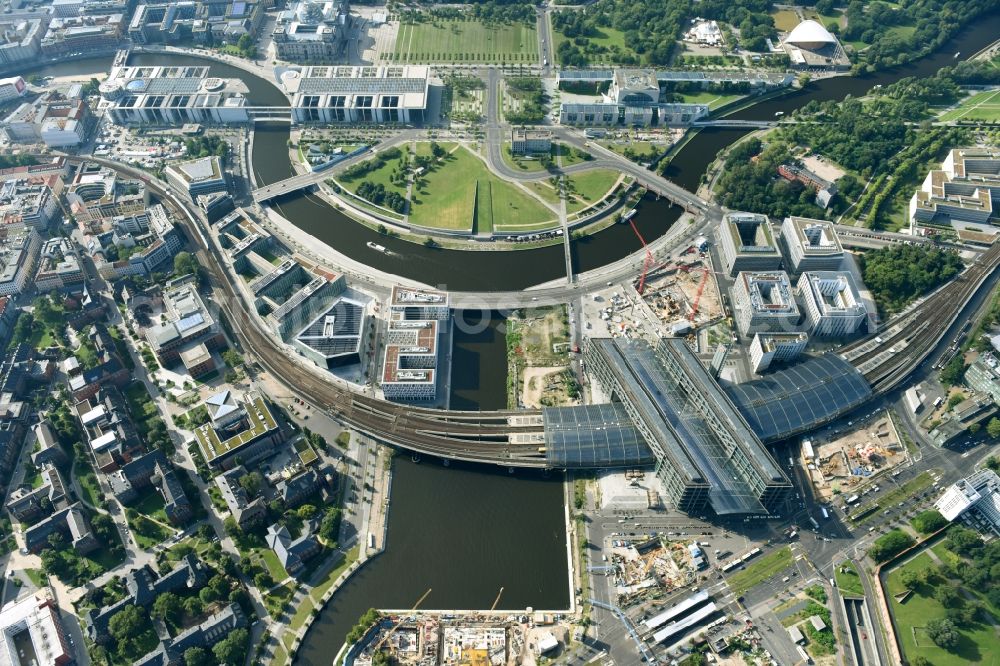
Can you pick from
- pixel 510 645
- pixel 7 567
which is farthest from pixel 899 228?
pixel 7 567

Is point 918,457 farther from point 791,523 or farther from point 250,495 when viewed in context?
point 250,495

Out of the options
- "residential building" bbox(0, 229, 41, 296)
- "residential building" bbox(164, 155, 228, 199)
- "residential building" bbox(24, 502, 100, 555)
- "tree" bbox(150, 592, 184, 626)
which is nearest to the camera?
"tree" bbox(150, 592, 184, 626)

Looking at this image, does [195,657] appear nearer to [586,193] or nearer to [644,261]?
[644,261]

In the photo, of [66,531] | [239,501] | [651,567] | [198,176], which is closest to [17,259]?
[198,176]

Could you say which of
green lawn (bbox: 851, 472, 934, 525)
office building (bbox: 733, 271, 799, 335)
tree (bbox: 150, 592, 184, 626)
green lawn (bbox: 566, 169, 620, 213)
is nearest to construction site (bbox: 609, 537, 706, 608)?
green lawn (bbox: 851, 472, 934, 525)

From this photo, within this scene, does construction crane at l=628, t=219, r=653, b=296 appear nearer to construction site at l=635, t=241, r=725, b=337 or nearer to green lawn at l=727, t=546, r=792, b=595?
construction site at l=635, t=241, r=725, b=337
